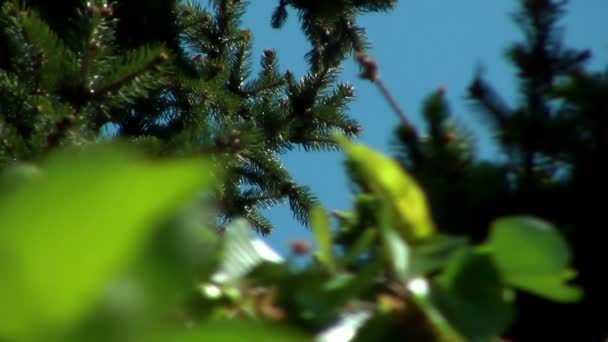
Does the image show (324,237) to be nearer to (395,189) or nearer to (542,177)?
(395,189)

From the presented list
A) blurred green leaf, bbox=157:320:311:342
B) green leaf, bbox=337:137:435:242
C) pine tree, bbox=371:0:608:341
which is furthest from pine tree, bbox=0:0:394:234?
blurred green leaf, bbox=157:320:311:342

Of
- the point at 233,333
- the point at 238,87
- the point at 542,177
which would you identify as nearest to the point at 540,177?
the point at 542,177

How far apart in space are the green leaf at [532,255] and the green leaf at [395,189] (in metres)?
0.05

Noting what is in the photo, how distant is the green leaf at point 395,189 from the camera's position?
1.26ft

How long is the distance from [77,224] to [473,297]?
0.21 meters

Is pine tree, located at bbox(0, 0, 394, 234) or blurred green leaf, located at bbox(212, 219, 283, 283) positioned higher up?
pine tree, located at bbox(0, 0, 394, 234)

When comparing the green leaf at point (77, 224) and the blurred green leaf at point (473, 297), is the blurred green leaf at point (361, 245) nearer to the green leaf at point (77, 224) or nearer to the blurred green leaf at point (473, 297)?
the blurred green leaf at point (473, 297)

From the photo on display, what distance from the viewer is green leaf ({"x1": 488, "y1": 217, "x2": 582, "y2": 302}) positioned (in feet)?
1.09

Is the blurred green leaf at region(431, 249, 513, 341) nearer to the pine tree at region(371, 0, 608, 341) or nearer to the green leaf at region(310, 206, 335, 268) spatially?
the green leaf at region(310, 206, 335, 268)

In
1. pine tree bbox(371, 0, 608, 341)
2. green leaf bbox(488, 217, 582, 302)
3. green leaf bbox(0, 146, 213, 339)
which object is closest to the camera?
green leaf bbox(0, 146, 213, 339)

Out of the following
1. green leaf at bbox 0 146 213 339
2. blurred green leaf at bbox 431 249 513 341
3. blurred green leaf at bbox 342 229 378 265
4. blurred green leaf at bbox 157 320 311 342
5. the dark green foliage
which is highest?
the dark green foliage

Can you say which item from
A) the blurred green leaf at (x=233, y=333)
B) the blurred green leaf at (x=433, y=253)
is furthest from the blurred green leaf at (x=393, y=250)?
the blurred green leaf at (x=233, y=333)

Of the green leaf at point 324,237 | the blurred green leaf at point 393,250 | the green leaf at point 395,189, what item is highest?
the green leaf at point 395,189

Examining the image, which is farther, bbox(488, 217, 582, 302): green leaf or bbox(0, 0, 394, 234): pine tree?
bbox(0, 0, 394, 234): pine tree
